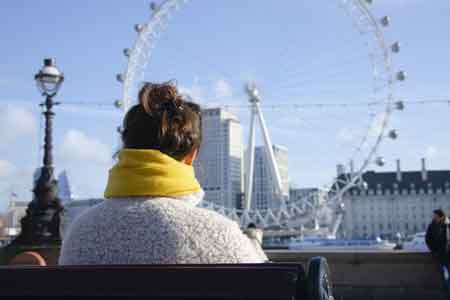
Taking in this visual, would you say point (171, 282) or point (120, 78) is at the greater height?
point (120, 78)

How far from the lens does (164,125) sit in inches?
Answer: 78.1

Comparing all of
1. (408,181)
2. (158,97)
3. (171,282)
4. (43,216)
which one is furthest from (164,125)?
(408,181)

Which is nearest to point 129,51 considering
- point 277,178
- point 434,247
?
point 277,178

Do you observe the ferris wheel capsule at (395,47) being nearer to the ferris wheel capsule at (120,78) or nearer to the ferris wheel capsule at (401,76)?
the ferris wheel capsule at (401,76)

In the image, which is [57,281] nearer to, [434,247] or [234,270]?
[234,270]

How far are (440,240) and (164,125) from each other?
24.8 feet

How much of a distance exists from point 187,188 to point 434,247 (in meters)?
7.54

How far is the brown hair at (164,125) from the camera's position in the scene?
1977 millimetres

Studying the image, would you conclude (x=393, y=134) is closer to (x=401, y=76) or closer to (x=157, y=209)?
(x=401, y=76)

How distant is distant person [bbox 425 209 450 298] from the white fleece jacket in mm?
7367

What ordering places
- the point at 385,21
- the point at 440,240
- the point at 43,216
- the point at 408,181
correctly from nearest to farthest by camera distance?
1. the point at 440,240
2. the point at 43,216
3. the point at 385,21
4. the point at 408,181

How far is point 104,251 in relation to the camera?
1807 millimetres

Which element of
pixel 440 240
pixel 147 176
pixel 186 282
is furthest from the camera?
pixel 440 240

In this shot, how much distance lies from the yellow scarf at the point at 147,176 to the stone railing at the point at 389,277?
24.6ft
